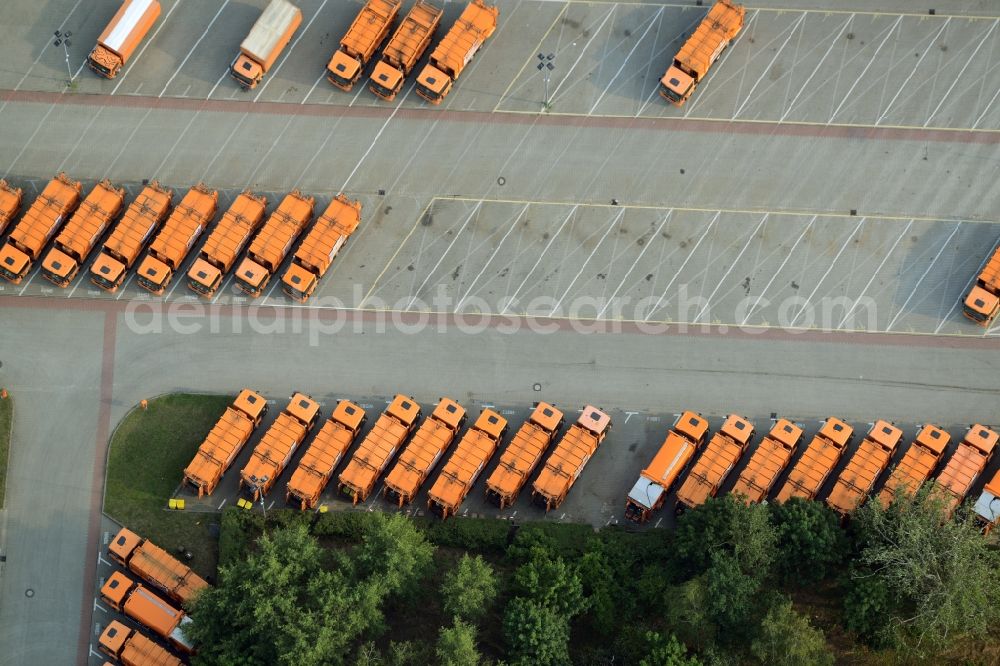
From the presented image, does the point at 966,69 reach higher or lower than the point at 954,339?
higher

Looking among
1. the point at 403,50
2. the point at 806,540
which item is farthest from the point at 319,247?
the point at 806,540

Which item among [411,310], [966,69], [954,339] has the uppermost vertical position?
[966,69]

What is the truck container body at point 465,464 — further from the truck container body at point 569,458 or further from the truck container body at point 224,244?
the truck container body at point 224,244

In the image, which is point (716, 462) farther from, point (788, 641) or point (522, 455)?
point (788, 641)

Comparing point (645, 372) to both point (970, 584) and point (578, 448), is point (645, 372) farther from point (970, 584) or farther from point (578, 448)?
point (970, 584)

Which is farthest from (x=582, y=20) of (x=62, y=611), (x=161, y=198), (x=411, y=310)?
(x=62, y=611)

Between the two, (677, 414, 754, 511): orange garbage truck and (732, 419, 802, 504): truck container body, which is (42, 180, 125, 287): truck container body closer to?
(677, 414, 754, 511): orange garbage truck
